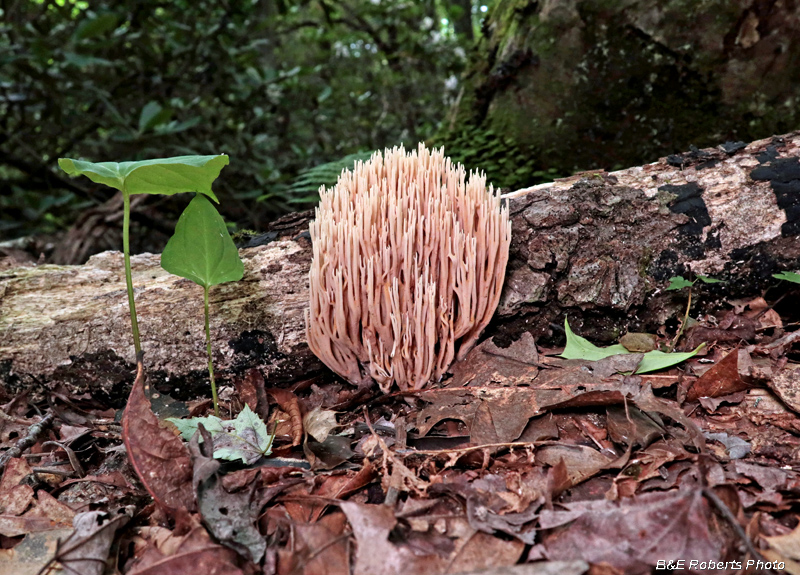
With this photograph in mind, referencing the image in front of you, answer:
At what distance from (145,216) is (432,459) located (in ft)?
14.1

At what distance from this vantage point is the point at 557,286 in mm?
2486

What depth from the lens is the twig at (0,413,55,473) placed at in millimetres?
1986

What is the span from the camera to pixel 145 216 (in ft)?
16.5

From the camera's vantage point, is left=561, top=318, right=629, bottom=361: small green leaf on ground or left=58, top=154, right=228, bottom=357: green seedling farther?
left=561, top=318, right=629, bottom=361: small green leaf on ground

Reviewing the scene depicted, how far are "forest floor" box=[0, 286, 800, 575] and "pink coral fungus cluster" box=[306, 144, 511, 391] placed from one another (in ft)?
0.60

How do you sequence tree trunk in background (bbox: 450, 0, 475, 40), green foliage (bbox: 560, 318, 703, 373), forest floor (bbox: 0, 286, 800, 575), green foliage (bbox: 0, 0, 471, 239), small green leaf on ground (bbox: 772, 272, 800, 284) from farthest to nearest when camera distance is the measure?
tree trunk in background (bbox: 450, 0, 475, 40), green foliage (bbox: 0, 0, 471, 239), small green leaf on ground (bbox: 772, 272, 800, 284), green foliage (bbox: 560, 318, 703, 373), forest floor (bbox: 0, 286, 800, 575)

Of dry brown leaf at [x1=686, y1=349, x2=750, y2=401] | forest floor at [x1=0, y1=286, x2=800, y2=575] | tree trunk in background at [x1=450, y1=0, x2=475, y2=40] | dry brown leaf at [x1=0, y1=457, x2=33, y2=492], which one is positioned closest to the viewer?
forest floor at [x1=0, y1=286, x2=800, y2=575]

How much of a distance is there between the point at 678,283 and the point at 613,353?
0.53m

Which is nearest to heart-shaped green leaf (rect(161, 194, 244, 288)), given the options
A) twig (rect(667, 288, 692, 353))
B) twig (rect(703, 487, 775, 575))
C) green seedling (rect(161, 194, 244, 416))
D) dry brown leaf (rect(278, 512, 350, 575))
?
green seedling (rect(161, 194, 244, 416))

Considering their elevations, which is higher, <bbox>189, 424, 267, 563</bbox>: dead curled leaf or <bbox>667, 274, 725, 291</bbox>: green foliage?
<bbox>667, 274, 725, 291</bbox>: green foliage

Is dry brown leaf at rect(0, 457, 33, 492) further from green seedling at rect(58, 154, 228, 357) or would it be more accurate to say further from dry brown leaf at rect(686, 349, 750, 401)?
dry brown leaf at rect(686, 349, 750, 401)

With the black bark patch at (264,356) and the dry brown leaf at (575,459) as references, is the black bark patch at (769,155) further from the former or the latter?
the black bark patch at (264,356)

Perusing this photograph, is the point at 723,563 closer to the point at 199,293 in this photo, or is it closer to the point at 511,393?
the point at 511,393

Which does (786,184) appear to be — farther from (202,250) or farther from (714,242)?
(202,250)
